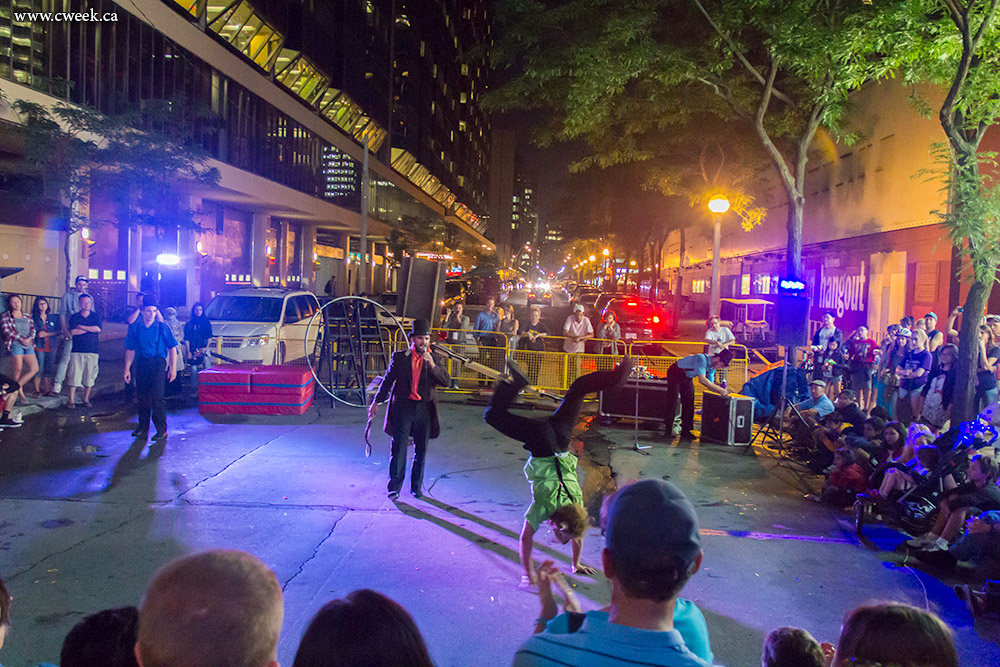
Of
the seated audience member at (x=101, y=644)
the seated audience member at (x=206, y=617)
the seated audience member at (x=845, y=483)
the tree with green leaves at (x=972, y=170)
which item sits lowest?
the seated audience member at (x=845, y=483)

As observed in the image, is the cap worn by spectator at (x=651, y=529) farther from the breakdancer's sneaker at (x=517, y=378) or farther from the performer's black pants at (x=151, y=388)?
the performer's black pants at (x=151, y=388)

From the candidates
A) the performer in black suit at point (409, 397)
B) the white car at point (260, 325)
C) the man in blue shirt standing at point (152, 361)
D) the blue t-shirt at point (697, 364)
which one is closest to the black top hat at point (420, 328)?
the performer in black suit at point (409, 397)

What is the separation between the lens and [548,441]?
576 centimetres

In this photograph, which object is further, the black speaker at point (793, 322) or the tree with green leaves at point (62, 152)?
the tree with green leaves at point (62, 152)

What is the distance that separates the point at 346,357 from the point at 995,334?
38.6ft

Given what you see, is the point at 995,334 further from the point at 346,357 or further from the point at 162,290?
the point at 162,290

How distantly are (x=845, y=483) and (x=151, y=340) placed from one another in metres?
9.22

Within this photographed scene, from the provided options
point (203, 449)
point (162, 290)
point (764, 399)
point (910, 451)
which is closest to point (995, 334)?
point (764, 399)

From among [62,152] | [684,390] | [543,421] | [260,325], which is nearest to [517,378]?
[543,421]

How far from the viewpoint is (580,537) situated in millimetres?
5727

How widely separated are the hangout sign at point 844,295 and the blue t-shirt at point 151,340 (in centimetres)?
2374

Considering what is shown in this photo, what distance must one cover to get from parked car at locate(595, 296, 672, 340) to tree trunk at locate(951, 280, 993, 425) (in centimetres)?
1643

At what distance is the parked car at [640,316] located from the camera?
2708 centimetres

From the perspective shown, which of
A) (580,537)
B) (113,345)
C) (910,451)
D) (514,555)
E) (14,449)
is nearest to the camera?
(580,537)
